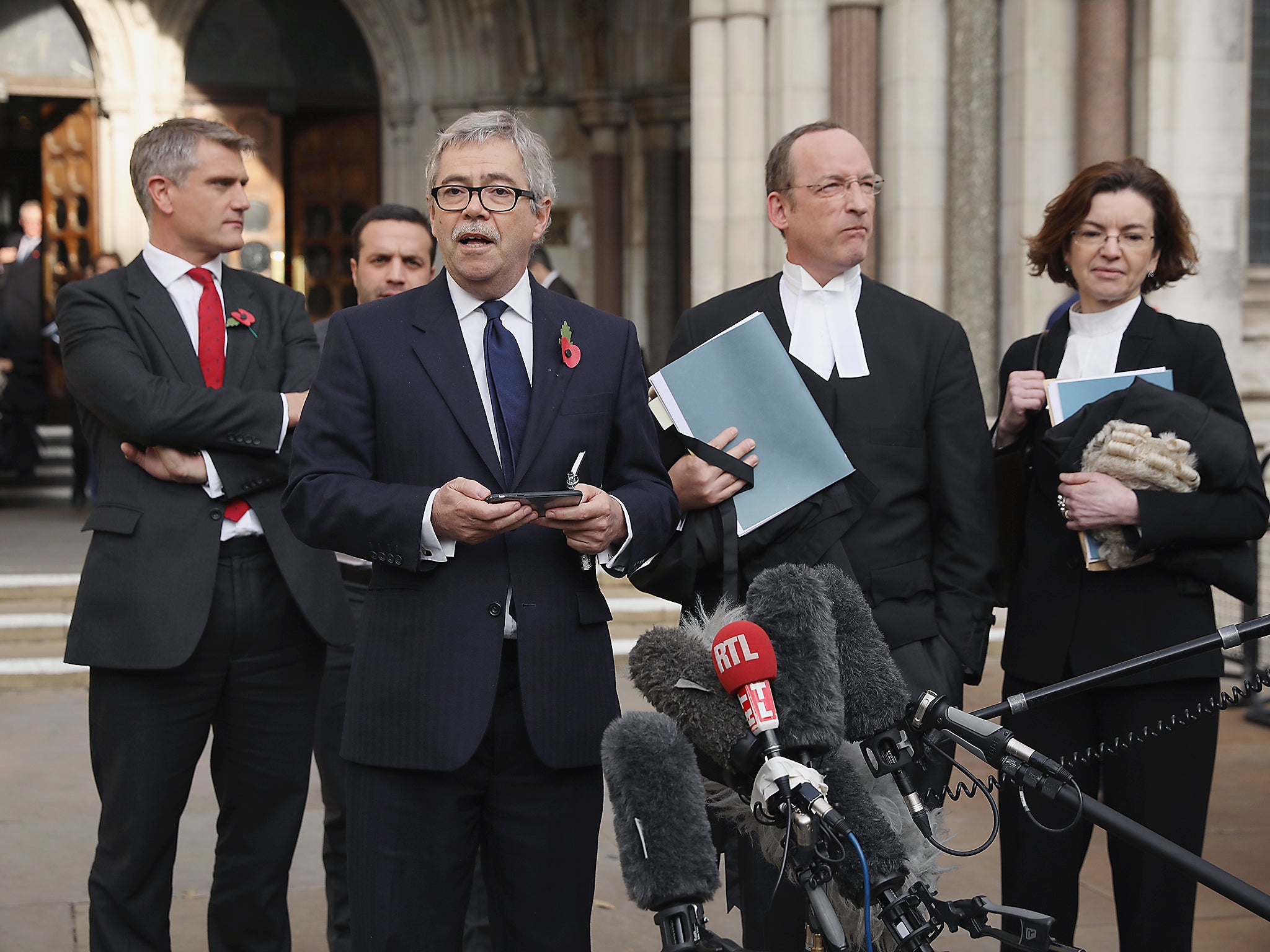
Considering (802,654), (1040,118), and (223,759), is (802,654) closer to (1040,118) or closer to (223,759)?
(223,759)

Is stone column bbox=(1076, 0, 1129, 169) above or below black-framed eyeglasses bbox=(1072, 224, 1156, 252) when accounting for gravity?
above

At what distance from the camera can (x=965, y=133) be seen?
8.98 m

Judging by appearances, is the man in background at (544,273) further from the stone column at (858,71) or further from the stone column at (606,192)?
the stone column at (606,192)

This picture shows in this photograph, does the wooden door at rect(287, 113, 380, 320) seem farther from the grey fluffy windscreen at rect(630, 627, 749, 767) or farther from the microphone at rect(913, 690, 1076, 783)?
the microphone at rect(913, 690, 1076, 783)

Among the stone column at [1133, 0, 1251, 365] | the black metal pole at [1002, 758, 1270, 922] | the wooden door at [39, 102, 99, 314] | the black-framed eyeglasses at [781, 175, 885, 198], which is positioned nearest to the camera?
the black metal pole at [1002, 758, 1270, 922]

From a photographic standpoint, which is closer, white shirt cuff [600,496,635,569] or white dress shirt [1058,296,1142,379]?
white shirt cuff [600,496,635,569]

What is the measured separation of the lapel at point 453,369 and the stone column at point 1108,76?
21.0 ft

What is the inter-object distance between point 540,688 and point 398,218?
2046mm

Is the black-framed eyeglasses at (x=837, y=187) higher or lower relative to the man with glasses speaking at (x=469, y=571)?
higher

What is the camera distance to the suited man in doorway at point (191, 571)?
3273 millimetres

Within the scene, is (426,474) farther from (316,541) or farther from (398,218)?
(398,218)

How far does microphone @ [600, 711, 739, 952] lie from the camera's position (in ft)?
6.61

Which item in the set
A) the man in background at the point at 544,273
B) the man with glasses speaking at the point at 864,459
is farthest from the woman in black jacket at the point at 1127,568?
the man in background at the point at 544,273

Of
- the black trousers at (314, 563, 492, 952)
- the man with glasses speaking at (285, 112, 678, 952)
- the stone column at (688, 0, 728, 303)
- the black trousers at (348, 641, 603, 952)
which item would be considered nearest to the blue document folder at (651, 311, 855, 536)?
the man with glasses speaking at (285, 112, 678, 952)
